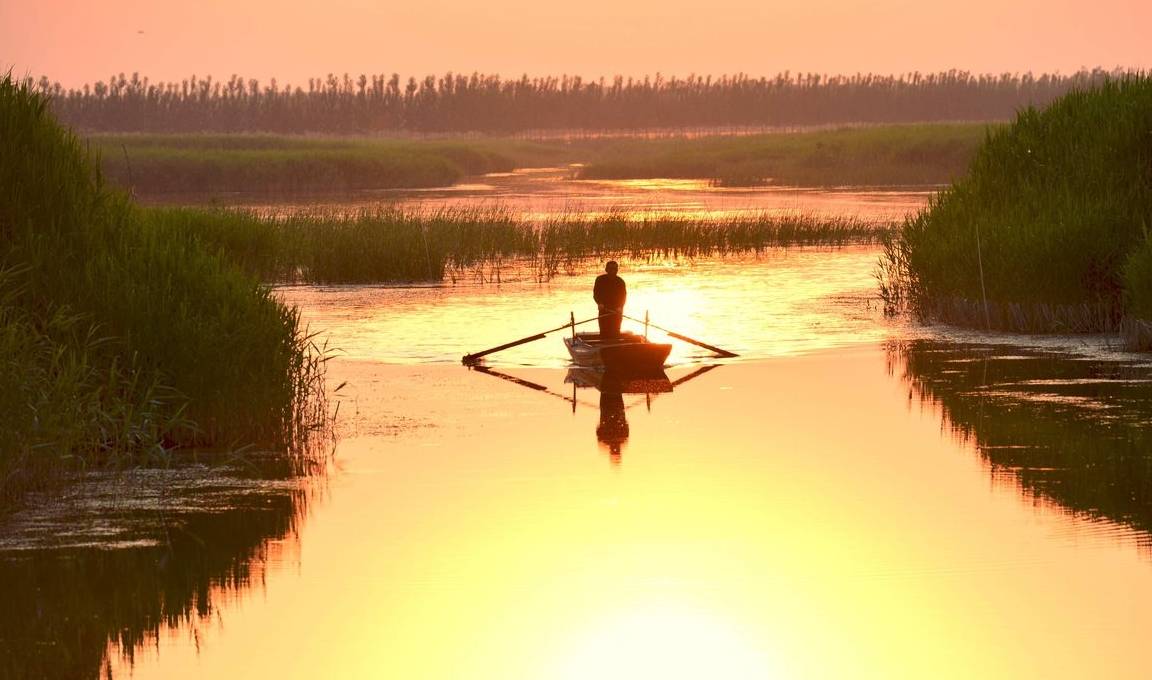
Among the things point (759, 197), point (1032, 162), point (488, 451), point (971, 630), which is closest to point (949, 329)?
point (1032, 162)

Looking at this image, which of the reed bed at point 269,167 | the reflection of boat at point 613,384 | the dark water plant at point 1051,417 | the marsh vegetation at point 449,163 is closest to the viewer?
the dark water plant at point 1051,417

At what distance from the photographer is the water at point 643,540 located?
32.9 ft

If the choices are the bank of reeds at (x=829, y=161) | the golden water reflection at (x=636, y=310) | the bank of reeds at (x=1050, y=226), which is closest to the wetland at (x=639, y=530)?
the golden water reflection at (x=636, y=310)

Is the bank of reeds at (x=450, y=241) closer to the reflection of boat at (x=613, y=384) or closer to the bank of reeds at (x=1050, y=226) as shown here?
the reflection of boat at (x=613, y=384)

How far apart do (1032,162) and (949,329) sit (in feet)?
10.1

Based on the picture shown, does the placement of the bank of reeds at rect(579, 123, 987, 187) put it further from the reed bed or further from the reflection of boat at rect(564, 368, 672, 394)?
the reflection of boat at rect(564, 368, 672, 394)

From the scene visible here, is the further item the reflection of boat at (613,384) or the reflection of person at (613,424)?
the reflection of boat at (613,384)

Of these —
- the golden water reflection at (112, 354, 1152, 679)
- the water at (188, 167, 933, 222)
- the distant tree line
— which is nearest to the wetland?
the golden water reflection at (112, 354, 1152, 679)

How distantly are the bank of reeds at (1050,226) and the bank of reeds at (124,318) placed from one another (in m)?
12.2

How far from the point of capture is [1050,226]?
83.0 ft

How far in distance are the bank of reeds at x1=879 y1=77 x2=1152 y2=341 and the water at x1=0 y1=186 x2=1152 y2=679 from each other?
8.80ft

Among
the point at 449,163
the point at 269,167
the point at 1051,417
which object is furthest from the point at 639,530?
the point at 449,163

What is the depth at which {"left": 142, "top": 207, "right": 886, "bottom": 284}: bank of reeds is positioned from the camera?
110 ft

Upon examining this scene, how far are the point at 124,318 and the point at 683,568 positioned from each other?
6927mm
